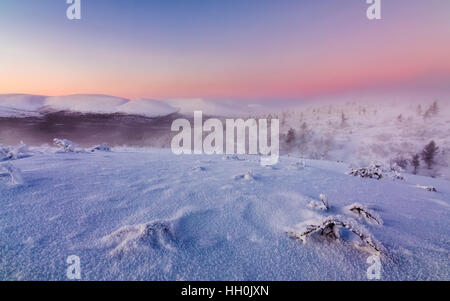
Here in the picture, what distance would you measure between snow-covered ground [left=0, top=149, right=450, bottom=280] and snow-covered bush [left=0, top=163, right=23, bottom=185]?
0.02 meters

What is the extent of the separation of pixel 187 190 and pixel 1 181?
6.31ft

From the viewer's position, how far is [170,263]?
1124mm

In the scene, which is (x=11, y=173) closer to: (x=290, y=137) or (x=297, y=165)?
(x=297, y=165)

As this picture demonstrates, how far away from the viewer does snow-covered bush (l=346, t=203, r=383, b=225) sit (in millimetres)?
1671

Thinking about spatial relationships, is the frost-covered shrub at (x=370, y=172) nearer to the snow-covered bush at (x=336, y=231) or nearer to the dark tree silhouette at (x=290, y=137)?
the snow-covered bush at (x=336, y=231)

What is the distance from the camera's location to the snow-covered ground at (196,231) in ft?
3.60

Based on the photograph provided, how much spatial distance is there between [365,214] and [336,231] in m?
0.60

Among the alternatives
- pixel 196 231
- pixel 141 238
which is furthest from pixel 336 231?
pixel 141 238

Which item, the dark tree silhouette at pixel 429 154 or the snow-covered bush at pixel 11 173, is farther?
the dark tree silhouette at pixel 429 154

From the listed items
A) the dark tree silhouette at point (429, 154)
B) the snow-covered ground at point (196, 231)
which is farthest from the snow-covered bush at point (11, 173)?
the dark tree silhouette at point (429, 154)

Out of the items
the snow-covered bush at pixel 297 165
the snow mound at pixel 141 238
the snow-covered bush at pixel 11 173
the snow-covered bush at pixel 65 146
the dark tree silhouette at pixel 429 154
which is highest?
the snow-covered bush at pixel 65 146

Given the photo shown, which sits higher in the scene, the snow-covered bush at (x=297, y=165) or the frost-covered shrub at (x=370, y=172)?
the snow-covered bush at (x=297, y=165)

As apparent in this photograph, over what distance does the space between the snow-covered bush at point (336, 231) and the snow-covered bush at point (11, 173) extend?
279 centimetres

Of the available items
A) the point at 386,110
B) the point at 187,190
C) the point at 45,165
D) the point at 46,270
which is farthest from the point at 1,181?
the point at 386,110
